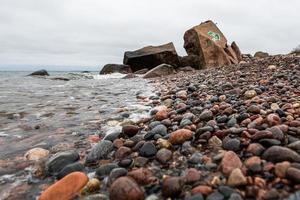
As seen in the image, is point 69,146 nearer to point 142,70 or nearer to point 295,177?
point 295,177

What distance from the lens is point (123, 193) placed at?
217 cm

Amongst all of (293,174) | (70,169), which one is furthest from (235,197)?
(70,169)

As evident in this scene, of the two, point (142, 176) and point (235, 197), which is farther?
point (142, 176)

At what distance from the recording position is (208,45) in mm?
20344

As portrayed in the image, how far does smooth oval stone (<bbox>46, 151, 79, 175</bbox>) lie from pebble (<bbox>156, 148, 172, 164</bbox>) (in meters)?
0.82

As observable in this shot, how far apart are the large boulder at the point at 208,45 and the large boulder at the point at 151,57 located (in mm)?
1591

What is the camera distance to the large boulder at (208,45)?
20.1 m

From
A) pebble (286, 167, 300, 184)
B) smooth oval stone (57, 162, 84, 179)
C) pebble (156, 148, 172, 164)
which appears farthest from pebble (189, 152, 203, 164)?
smooth oval stone (57, 162, 84, 179)

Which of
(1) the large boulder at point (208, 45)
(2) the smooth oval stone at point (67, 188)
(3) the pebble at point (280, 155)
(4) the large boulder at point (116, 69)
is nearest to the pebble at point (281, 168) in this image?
(3) the pebble at point (280, 155)

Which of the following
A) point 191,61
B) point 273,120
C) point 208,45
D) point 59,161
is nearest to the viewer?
point 59,161

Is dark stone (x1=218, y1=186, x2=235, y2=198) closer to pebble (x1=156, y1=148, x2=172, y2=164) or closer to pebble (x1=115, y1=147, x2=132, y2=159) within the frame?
pebble (x1=156, y1=148, x2=172, y2=164)

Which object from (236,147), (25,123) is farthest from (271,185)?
(25,123)

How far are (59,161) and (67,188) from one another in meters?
0.63

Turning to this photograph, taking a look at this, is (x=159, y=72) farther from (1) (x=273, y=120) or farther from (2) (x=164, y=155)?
(2) (x=164, y=155)
